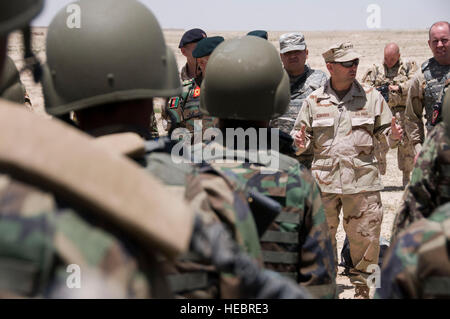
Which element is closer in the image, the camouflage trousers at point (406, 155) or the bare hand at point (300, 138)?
the bare hand at point (300, 138)

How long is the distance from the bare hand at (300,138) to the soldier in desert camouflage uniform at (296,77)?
59 centimetres

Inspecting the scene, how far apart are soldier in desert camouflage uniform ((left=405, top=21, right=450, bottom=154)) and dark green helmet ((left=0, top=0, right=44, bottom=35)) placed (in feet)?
22.1

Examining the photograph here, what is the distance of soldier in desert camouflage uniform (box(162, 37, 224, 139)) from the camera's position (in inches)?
251

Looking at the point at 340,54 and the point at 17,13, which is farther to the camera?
the point at 340,54

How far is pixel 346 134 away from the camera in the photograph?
564 centimetres

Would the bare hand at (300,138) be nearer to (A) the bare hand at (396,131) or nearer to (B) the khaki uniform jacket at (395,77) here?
(A) the bare hand at (396,131)

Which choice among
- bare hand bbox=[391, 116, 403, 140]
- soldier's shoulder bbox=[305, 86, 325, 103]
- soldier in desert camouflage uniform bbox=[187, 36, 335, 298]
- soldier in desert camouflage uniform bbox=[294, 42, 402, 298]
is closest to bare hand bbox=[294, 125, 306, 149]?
soldier in desert camouflage uniform bbox=[294, 42, 402, 298]

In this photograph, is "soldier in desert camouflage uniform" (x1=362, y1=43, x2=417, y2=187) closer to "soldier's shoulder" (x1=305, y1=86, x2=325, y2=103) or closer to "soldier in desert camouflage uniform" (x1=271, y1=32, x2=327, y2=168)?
"soldier in desert camouflage uniform" (x1=271, y1=32, x2=327, y2=168)

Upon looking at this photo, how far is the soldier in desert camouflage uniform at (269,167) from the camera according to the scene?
270 centimetres

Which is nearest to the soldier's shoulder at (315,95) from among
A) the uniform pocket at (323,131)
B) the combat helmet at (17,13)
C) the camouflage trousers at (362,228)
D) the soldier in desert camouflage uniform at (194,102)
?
the uniform pocket at (323,131)

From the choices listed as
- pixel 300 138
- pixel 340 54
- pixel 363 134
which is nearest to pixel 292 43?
pixel 340 54

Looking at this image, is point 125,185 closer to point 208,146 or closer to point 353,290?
point 208,146

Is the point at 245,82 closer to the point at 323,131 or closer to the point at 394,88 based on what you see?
the point at 323,131

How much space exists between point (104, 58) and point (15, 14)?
989mm
